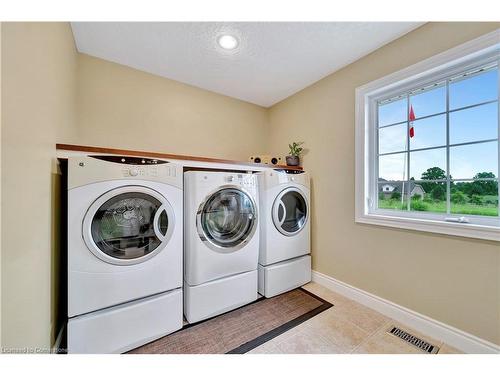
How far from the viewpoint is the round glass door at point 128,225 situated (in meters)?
1.13

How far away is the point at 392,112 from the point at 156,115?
2.24 meters

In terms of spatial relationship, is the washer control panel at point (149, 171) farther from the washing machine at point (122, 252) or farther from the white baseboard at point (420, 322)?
the white baseboard at point (420, 322)

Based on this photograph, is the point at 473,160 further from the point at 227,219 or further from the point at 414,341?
the point at 227,219

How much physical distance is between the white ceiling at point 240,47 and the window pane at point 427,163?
3.03 ft

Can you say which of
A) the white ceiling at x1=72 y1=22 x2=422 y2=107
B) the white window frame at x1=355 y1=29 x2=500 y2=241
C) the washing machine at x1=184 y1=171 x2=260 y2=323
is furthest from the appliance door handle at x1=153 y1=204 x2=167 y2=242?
the white window frame at x1=355 y1=29 x2=500 y2=241

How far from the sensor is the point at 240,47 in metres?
1.64

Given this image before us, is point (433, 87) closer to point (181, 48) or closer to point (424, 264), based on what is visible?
point (424, 264)

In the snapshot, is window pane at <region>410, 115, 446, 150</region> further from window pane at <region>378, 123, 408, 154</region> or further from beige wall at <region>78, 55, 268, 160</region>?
beige wall at <region>78, 55, 268, 160</region>

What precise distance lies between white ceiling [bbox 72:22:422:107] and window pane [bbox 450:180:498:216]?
1188 millimetres

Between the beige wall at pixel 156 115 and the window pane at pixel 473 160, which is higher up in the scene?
the beige wall at pixel 156 115

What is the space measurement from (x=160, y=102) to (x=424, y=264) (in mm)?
2705

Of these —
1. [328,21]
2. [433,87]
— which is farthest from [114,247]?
[433,87]

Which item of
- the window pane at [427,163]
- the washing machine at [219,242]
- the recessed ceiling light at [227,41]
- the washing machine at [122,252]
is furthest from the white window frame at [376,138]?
the washing machine at [122,252]

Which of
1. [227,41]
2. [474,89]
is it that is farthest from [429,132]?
[227,41]
